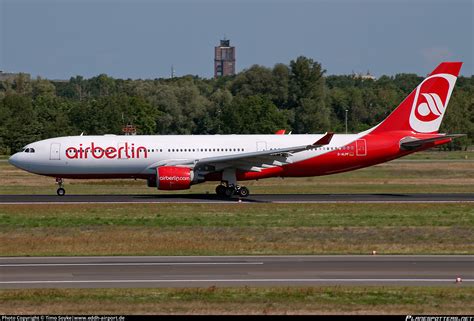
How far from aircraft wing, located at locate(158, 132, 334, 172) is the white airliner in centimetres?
6

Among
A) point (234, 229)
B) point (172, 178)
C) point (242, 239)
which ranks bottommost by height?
point (242, 239)

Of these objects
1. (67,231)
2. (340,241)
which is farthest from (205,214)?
(340,241)

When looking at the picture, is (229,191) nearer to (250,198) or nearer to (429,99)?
(250,198)

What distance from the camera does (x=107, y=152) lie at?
44.5m

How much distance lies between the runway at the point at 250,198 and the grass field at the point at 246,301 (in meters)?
22.1

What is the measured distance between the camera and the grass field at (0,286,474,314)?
56.0 ft

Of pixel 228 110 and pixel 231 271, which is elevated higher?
pixel 228 110

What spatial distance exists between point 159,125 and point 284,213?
279 feet

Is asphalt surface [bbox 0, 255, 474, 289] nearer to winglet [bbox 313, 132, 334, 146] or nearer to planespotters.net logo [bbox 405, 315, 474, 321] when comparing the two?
planespotters.net logo [bbox 405, 315, 474, 321]

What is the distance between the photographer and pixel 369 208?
37.3 meters

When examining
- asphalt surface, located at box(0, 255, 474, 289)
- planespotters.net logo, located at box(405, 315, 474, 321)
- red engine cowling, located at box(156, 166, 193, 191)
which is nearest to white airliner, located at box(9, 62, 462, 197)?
red engine cowling, located at box(156, 166, 193, 191)

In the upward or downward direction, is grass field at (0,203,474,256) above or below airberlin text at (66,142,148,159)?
below

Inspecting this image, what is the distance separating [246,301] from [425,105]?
1201 inches

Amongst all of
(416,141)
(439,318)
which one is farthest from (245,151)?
(439,318)
